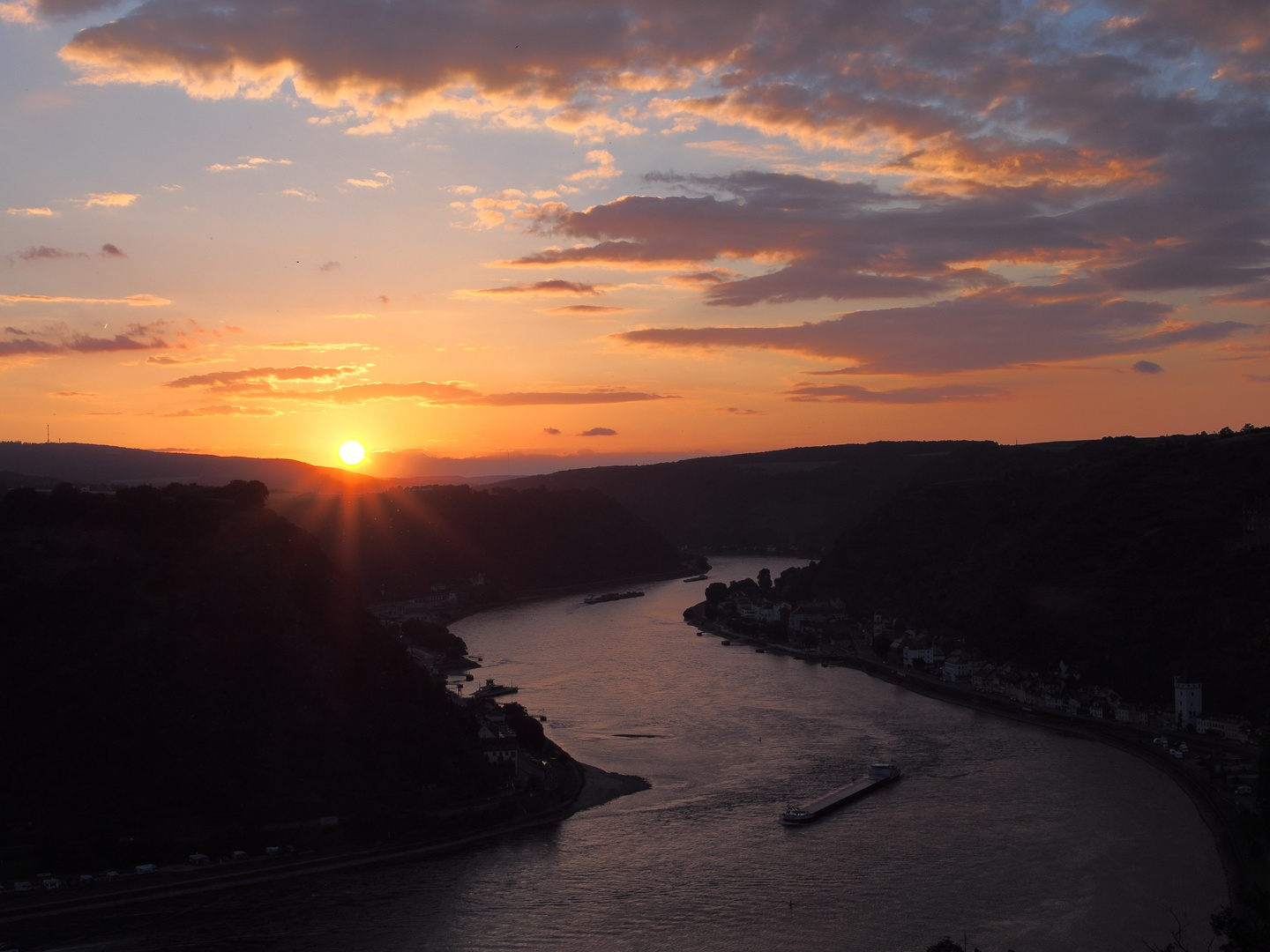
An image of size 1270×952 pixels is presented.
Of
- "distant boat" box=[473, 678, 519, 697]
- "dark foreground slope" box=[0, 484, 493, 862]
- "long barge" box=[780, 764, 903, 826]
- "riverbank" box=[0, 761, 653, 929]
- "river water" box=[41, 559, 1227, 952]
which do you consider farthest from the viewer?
"distant boat" box=[473, 678, 519, 697]

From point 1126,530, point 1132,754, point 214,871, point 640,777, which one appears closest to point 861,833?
point 640,777

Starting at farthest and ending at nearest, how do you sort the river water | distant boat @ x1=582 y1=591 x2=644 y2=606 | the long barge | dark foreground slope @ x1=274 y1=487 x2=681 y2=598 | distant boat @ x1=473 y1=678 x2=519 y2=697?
dark foreground slope @ x1=274 y1=487 x2=681 y2=598, distant boat @ x1=582 y1=591 x2=644 y2=606, distant boat @ x1=473 y1=678 x2=519 y2=697, the long barge, the river water

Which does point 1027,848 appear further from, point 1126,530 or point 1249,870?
point 1126,530

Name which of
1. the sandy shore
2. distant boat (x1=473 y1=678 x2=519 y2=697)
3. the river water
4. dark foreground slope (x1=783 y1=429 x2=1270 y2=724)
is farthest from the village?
distant boat (x1=473 y1=678 x2=519 y2=697)

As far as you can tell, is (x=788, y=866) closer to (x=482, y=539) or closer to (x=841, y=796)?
(x=841, y=796)

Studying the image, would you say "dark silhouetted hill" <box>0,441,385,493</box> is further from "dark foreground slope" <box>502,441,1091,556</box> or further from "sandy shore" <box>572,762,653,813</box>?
"sandy shore" <box>572,762,653,813</box>

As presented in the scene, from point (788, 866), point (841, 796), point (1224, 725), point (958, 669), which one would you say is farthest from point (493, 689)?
point (1224, 725)
